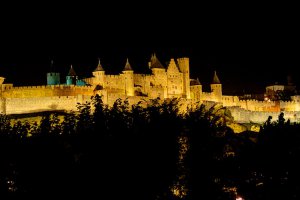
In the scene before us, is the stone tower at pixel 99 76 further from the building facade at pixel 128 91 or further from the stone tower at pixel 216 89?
the stone tower at pixel 216 89

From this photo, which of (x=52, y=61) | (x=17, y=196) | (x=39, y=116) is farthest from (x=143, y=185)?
(x=52, y=61)

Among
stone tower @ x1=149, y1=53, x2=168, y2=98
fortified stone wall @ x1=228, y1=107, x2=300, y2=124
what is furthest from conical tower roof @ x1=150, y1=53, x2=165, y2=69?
fortified stone wall @ x1=228, y1=107, x2=300, y2=124

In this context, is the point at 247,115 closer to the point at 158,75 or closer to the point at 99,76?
the point at 158,75

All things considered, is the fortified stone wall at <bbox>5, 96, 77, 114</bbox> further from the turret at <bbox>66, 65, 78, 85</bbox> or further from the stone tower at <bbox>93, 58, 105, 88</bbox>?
the turret at <bbox>66, 65, 78, 85</bbox>

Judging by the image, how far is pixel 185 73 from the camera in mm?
75438

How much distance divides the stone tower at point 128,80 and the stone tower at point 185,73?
9.32 m

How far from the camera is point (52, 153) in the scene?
2181 centimetres

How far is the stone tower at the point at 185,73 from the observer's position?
74.1 metres

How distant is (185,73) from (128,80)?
11445 millimetres

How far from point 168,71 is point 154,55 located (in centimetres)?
282

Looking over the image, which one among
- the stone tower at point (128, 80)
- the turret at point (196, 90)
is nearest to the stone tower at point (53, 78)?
the stone tower at point (128, 80)

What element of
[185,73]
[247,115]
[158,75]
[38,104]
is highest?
[185,73]

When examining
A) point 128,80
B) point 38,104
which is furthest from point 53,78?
point 38,104

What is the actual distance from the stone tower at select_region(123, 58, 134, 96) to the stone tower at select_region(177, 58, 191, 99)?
9.32 metres
